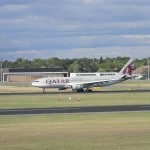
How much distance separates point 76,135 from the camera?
813 inches

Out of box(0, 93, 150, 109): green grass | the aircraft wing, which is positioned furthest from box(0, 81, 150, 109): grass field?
the aircraft wing

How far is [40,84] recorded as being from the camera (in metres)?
93.9

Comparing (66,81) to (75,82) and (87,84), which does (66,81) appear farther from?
(87,84)

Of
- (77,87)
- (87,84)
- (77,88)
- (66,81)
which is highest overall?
(66,81)

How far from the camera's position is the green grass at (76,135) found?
57.3ft

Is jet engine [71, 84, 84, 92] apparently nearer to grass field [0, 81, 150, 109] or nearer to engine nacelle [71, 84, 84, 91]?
engine nacelle [71, 84, 84, 91]

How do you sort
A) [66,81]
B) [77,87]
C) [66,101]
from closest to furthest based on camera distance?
[66,101] < [77,87] < [66,81]

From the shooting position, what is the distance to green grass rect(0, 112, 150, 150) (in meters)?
17.5

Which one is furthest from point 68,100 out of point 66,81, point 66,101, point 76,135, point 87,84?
point 87,84

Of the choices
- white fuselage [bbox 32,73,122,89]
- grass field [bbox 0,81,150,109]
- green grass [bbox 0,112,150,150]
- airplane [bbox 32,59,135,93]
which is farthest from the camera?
white fuselage [bbox 32,73,122,89]

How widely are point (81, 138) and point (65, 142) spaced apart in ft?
4.24

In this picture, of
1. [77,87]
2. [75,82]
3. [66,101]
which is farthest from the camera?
[75,82]

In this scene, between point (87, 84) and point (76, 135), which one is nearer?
point (76, 135)

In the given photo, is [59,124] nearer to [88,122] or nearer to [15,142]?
[88,122]
